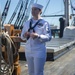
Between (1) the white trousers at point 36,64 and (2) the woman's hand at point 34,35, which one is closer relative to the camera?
(2) the woman's hand at point 34,35

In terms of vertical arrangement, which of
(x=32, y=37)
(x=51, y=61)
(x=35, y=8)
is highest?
(x=35, y=8)

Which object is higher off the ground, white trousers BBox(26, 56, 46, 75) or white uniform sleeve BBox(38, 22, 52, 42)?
white uniform sleeve BBox(38, 22, 52, 42)

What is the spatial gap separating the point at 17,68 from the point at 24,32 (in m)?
0.89

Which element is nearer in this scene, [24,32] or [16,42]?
[24,32]

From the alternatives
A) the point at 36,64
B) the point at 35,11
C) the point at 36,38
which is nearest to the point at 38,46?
the point at 36,38

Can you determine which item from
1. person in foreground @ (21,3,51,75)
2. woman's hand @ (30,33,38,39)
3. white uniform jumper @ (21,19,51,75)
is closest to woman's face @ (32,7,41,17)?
person in foreground @ (21,3,51,75)

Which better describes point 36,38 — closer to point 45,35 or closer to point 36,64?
→ point 45,35

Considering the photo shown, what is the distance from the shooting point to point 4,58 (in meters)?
4.18

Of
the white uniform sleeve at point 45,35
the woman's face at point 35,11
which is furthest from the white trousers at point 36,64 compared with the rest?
the woman's face at point 35,11

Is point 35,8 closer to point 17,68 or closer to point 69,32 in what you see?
point 17,68

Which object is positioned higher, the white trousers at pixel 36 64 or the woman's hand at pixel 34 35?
the woman's hand at pixel 34 35

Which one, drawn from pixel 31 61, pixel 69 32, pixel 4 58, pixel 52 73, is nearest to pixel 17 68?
pixel 4 58

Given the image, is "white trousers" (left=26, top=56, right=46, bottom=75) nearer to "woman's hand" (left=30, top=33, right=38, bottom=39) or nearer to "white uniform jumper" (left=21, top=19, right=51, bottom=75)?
"white uniform jumper" (left=21, top=19, right=51, bottom=75)

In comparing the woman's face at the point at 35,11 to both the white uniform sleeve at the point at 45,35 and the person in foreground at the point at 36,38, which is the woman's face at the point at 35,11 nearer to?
the person in foreground at the point at 36,38
